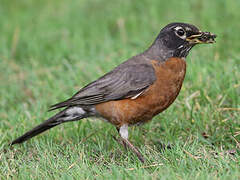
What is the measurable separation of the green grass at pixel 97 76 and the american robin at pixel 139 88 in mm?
292

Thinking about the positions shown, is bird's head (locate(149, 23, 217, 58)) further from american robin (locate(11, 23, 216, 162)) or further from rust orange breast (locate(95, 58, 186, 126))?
rust orange breast (locate(95, 58, 186, 126))

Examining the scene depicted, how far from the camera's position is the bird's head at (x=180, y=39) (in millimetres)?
5000

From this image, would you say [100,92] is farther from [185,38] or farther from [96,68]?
[96,68]

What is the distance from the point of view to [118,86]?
5.07 metres

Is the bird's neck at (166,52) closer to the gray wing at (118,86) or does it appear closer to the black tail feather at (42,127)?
the gray wing at (118,86)

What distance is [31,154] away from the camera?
191 inches

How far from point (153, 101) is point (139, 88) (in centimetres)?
22

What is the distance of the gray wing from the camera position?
4902 mm

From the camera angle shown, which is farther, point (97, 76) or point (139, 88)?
point (97, 76)

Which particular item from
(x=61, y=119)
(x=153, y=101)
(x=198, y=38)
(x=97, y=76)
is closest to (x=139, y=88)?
(x=153, y=101)

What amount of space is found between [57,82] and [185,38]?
2.56 meters

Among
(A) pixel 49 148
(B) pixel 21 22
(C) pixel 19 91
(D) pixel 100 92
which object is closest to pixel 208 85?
(D) pixel 100 92

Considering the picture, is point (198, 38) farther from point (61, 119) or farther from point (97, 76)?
point (97, 76)

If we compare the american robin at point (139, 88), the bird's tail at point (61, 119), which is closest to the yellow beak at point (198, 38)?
the american robin at point (139, 88)
